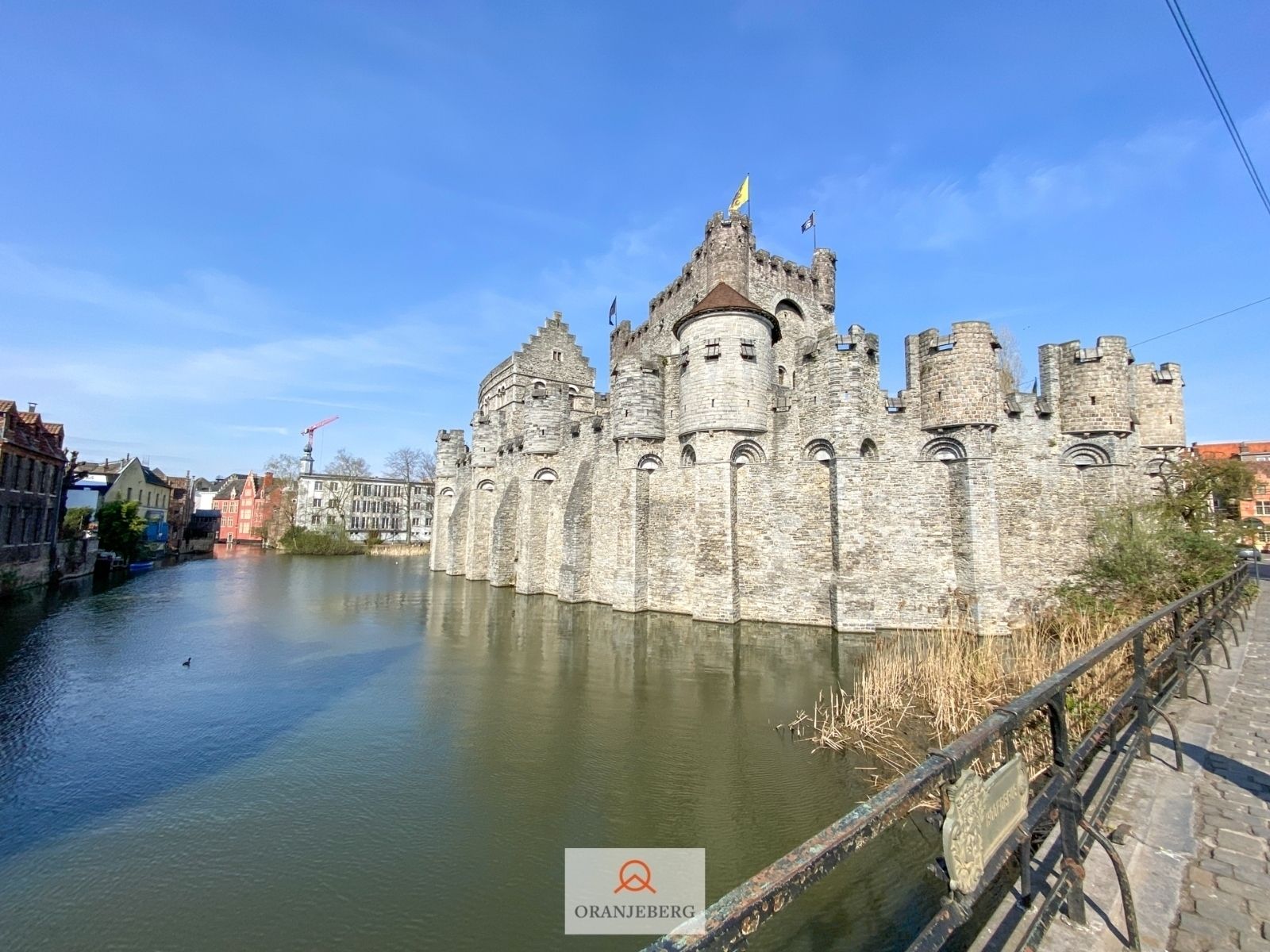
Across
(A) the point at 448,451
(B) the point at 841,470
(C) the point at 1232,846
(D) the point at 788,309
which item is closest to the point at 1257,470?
(D) the point at 788,309

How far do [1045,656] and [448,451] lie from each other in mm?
33601

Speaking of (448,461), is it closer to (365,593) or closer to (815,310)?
(365,593)

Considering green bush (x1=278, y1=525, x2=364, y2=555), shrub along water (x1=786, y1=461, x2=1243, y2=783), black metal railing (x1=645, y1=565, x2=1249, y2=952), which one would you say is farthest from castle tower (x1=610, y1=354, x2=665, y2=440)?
green bush (x1=278, y1=525, x2=364, y2=555)

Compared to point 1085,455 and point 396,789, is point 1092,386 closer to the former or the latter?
point 1085,455

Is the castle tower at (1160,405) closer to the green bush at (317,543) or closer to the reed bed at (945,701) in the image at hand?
the reed bed at (945,701)

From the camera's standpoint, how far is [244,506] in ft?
228

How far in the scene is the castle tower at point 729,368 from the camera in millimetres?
17391

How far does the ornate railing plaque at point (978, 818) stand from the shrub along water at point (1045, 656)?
212 cm

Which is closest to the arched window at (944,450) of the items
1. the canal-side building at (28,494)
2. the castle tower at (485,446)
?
the castle tower at (485,446)

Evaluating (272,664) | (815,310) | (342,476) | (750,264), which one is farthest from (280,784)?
(342,476)

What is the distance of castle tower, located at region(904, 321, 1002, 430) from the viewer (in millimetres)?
14664

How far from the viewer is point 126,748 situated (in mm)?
7949

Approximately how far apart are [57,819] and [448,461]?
103 ft

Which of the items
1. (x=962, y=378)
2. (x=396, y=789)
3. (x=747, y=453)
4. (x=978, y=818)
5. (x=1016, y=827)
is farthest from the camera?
(x=747, y=453)
